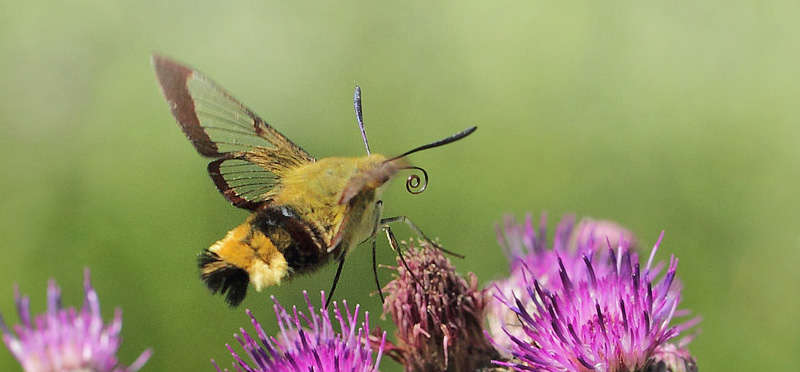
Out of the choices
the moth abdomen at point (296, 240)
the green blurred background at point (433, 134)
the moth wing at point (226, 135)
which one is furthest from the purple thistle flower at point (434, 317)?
the green blurred background at point (433, 134)

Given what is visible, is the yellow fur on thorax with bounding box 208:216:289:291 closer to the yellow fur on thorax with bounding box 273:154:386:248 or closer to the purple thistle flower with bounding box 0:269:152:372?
the yellow fur on thorax with bounding box 273:154:386:248

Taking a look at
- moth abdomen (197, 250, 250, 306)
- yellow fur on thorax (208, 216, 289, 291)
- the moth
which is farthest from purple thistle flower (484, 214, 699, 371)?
moth abdomen (197, 250, 250, 306)

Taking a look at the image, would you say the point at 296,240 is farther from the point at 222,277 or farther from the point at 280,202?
the point at 222,277

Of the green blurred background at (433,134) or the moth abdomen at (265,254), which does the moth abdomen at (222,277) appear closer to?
the moth abdomen at (265,254)

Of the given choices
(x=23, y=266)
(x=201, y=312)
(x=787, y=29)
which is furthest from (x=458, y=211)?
(x=787, y=29)

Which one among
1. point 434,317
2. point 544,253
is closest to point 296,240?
point 434,317

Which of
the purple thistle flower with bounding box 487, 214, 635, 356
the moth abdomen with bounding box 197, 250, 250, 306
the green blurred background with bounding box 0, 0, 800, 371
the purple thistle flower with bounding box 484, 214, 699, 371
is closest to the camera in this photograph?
the purple thistle flower with bounding box 484, 214, 699, 371
